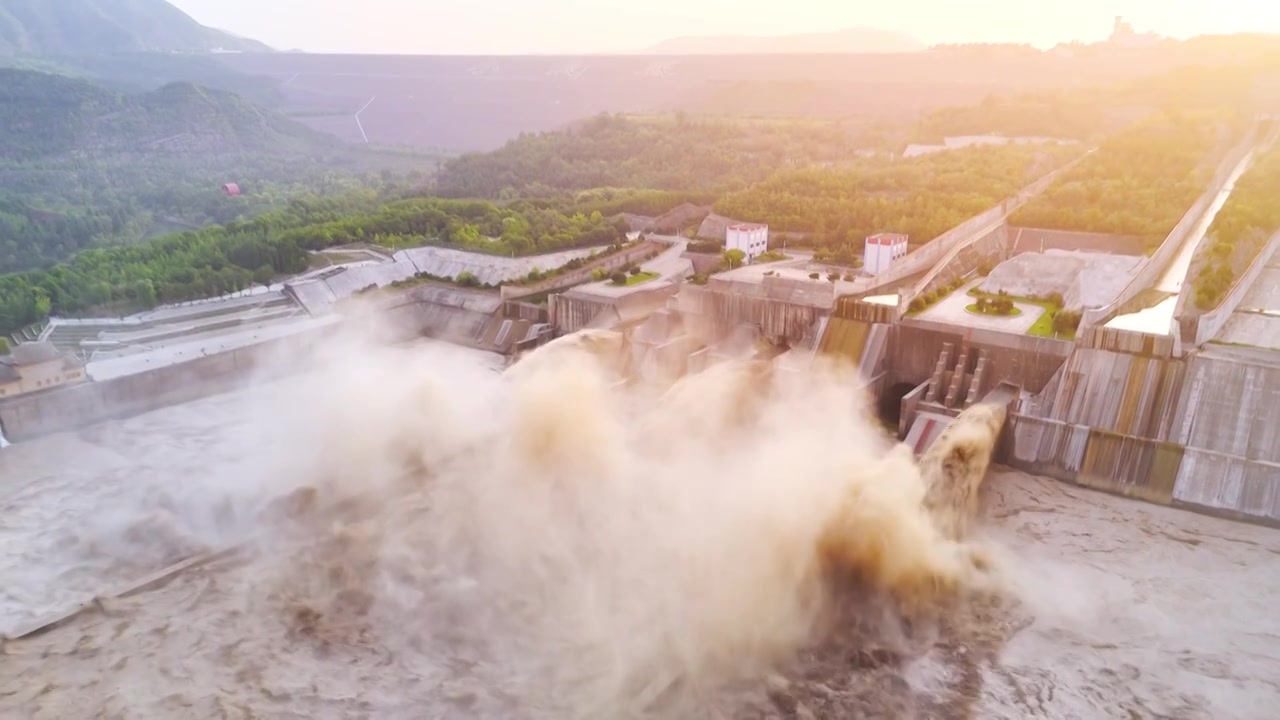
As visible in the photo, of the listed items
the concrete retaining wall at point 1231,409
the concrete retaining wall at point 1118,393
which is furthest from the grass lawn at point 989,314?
the concrete retaining wall at point 1231,409

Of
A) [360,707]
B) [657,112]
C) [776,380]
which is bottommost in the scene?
[360,707]

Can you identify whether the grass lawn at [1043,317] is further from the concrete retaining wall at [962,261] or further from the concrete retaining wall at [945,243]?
the concrete retaining wall at [945,243]

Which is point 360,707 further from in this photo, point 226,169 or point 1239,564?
point 226,169

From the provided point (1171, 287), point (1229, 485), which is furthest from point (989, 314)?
point (1229, 485)

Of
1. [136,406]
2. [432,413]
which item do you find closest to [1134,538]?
[432,413]

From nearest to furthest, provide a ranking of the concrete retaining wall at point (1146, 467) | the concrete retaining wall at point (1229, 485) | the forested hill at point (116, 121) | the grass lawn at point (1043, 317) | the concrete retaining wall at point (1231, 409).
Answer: the concrete retaining wall at point (1229, 485) → the concrete retaining wall at point (1146, 467) → the concrete retaining wall at point (1231, 409) → the grass lawn at point (1043, 317) → the forested hill at point (116, 121)
